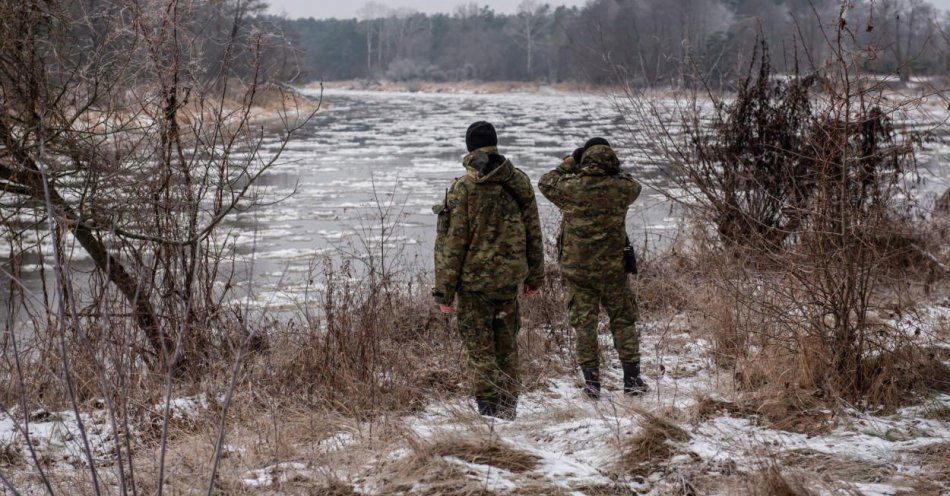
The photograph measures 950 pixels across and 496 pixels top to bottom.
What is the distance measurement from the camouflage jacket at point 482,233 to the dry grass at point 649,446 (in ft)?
3.83

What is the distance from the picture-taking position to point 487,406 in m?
4.52

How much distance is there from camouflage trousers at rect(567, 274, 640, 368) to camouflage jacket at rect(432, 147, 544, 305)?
0.63 metres

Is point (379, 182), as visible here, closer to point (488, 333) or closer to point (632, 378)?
point (632, 378)

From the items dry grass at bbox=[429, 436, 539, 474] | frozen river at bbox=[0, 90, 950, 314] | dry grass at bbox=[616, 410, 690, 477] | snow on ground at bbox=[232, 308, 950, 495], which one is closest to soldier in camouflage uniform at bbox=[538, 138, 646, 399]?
snow on ground at bbox=[232, 308, 950, 495]

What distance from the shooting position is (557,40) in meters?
72.5

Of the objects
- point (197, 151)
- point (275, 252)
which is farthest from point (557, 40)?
point (197, 151)

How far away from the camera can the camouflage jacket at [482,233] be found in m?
4.35

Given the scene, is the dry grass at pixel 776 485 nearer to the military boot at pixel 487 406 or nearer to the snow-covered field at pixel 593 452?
the snow-covered field at pixel 593 452

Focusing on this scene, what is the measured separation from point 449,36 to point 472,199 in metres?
100

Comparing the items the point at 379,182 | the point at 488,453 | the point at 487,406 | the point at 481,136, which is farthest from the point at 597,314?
the point at 379,182

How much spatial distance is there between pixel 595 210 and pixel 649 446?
5.63 feet

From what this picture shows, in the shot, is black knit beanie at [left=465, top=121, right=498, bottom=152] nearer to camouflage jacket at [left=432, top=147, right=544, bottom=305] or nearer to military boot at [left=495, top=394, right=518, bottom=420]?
camouflage jacket at [left=432, top=147, right=544, bottom=305]

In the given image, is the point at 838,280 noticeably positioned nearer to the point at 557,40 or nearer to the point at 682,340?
the point at 682,340

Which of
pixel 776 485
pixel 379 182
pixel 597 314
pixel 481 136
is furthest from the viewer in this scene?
pixel 379 182
